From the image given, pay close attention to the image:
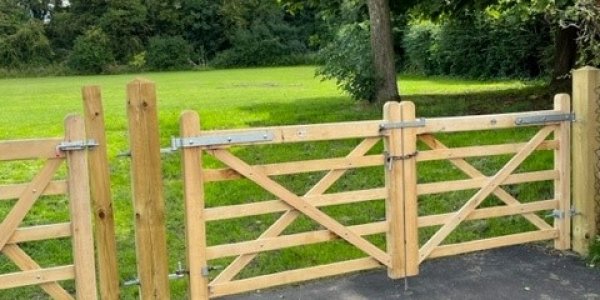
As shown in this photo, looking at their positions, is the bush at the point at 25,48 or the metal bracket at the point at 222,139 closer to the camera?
the metal bracket at the point at 222,139

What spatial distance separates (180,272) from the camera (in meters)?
4.60

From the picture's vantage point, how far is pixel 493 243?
5574 mm

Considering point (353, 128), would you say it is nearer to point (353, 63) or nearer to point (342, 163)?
point (342, 163)

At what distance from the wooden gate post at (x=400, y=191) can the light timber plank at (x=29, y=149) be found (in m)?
2.31

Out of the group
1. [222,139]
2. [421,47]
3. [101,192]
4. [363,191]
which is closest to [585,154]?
[363,191]

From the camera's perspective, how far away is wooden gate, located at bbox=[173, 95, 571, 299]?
4.57m

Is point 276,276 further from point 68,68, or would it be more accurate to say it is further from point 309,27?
point 309,27

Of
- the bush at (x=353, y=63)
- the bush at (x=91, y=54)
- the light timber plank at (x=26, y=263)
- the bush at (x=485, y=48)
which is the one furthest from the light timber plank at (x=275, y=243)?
the bush at (x=91, y=54)

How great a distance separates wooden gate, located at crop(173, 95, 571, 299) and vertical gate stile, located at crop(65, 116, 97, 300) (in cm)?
62

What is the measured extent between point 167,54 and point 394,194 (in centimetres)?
5135

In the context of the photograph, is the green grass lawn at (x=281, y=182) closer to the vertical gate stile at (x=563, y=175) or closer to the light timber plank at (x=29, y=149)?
the vertical gate stile at (x=563, y=175)

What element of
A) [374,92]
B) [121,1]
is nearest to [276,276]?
[374,92]

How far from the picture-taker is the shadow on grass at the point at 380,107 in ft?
40.3

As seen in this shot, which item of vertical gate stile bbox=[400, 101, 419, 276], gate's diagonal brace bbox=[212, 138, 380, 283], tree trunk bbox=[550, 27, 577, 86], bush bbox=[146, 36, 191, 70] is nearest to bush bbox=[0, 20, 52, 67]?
bush bbox=[146, 36, 191, 70]
